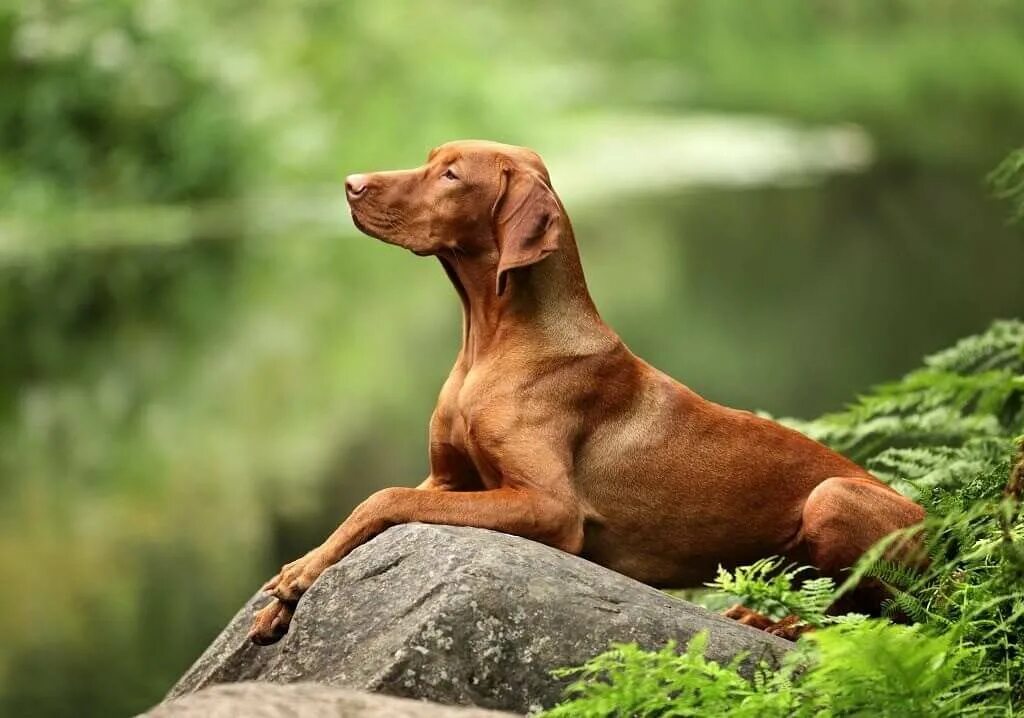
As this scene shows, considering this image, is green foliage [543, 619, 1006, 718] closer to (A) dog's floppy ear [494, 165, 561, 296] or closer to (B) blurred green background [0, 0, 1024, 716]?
(A) dog's floppy ear [494, 165, 561, 296]

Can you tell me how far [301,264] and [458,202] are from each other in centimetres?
1484

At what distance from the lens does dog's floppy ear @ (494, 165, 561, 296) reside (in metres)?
4.30

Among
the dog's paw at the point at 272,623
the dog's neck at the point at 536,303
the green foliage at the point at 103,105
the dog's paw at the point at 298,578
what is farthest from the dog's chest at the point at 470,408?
the green foliage at the point at 103,105

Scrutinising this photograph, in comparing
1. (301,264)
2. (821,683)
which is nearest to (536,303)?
(821,683)

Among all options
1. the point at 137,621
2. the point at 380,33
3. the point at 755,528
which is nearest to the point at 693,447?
the point at 755,528

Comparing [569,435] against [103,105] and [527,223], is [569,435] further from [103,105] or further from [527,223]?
[103,105]

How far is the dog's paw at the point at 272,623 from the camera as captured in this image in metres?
4.16

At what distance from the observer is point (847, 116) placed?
30.8m

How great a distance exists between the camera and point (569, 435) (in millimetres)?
4426

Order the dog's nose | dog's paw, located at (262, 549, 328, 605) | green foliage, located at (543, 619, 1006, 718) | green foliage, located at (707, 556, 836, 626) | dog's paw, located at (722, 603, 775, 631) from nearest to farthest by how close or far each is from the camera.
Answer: green foliage, located at (543, 619, 1006, 718)
green foliage, located at (707, 556, 836, 626)
dog's paw, located at (262, 549, 328, 605)
the dog's nose
dog's paw, located at (722, 603, 775, 631)

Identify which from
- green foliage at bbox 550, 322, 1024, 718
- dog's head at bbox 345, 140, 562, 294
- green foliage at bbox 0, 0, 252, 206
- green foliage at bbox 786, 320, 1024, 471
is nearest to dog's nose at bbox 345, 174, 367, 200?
dog's head at bbox 345, 140, 562, 294

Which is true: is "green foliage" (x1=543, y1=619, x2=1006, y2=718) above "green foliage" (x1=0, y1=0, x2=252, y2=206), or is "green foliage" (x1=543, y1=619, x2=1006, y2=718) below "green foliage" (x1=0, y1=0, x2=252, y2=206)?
below

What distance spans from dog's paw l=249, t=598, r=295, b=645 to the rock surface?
33mm

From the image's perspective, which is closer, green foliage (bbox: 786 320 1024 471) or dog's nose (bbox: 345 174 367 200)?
dog's nose (bbox: 345 174 367 200)
